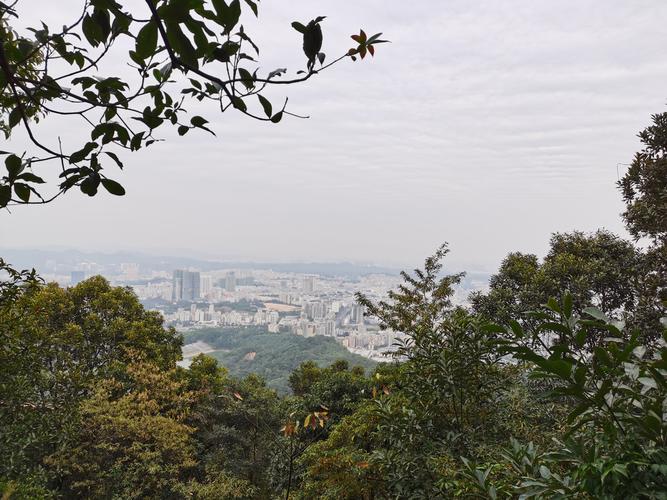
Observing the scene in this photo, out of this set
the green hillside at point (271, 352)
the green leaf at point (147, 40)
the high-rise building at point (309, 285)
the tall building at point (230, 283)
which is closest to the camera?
the green leaf at point (147, 40)

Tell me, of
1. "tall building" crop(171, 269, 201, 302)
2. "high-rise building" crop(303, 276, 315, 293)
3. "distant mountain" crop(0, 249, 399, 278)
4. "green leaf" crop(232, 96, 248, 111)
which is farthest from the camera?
"high-rise building" crop(303, 276, 315, 293)

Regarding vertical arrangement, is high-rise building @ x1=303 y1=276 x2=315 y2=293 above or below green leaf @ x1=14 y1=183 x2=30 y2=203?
below

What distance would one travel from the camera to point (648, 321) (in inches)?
200

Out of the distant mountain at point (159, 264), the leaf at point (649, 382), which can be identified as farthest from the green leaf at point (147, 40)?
the distant mountain at point (159, 264)

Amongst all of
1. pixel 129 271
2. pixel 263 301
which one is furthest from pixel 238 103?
pixel 129 271

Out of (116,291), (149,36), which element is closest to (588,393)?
(149,36)

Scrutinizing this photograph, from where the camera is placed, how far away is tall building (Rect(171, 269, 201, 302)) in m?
38.8

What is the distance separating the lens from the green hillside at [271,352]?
53.0 feet

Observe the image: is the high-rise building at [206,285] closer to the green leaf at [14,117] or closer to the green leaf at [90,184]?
the green leaf at [14,117]

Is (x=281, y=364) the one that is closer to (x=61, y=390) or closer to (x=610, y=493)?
(x=61, y=390)

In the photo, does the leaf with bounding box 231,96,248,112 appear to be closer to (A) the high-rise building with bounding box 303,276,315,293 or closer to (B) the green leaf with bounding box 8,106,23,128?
(B) the green leaf with bounding box 8,106,23,128

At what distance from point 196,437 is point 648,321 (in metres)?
7.90

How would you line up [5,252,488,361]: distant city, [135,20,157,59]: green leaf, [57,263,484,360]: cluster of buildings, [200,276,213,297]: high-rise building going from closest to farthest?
[135,20,157,59]: green leaf, [5,252,488,361]: distant city, [57,263,484,360]: cluster of buildings, [200,276,213,297]: high-rise building

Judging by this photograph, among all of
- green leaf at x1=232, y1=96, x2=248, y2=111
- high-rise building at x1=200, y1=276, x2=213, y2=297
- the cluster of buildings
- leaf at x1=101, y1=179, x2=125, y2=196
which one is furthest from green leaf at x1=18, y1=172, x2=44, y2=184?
high-rise building at x1=200, y1=276, x2=213, y2=297
